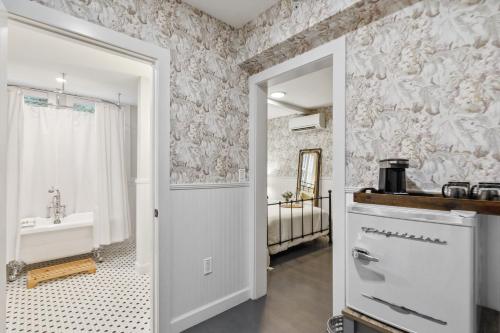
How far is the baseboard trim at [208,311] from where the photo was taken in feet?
6.48

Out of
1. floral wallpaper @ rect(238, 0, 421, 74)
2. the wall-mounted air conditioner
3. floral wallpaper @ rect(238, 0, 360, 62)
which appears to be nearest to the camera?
floral wallpaper @ rect(238, 0, 421, 74)

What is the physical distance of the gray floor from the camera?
2.01 metres

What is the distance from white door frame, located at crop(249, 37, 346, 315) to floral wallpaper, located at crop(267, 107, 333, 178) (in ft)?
9.93

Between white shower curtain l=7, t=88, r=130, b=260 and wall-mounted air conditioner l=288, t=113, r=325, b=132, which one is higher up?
wall-mounted air conditioner l=288, t=113, r=325, b=132

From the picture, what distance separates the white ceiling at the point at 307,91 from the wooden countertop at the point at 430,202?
7.27 ft

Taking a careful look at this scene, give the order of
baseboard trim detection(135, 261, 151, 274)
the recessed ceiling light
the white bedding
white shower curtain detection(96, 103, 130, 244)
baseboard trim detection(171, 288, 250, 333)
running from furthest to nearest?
the recessed ceiling light
white shower curtain detection(96, 103, 130, 244)
the white bedding
baseboard trim detection(135, 261, 151, 274)
baseboard trim detection(171, 288, 250, 333)

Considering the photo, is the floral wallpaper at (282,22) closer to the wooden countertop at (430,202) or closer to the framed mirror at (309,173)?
the wooden countertop at (430,202)

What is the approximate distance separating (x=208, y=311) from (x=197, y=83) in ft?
6.34

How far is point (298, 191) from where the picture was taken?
556 cm

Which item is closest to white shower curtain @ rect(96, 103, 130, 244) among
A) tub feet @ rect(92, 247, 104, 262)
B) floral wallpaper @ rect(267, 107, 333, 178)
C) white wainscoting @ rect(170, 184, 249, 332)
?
tub feet @ rect(92, 247, 104, 262)

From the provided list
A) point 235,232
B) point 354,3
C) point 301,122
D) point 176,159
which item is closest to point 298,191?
point 301,122

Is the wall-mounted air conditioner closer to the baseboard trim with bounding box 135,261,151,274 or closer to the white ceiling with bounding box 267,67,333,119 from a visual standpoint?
the white ceiling with bounding box 267,67,333,119

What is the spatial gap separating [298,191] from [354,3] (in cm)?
434

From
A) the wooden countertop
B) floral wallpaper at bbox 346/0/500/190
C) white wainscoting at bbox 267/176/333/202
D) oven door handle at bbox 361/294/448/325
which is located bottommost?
oven door handle at bbox 361/294/448/325
